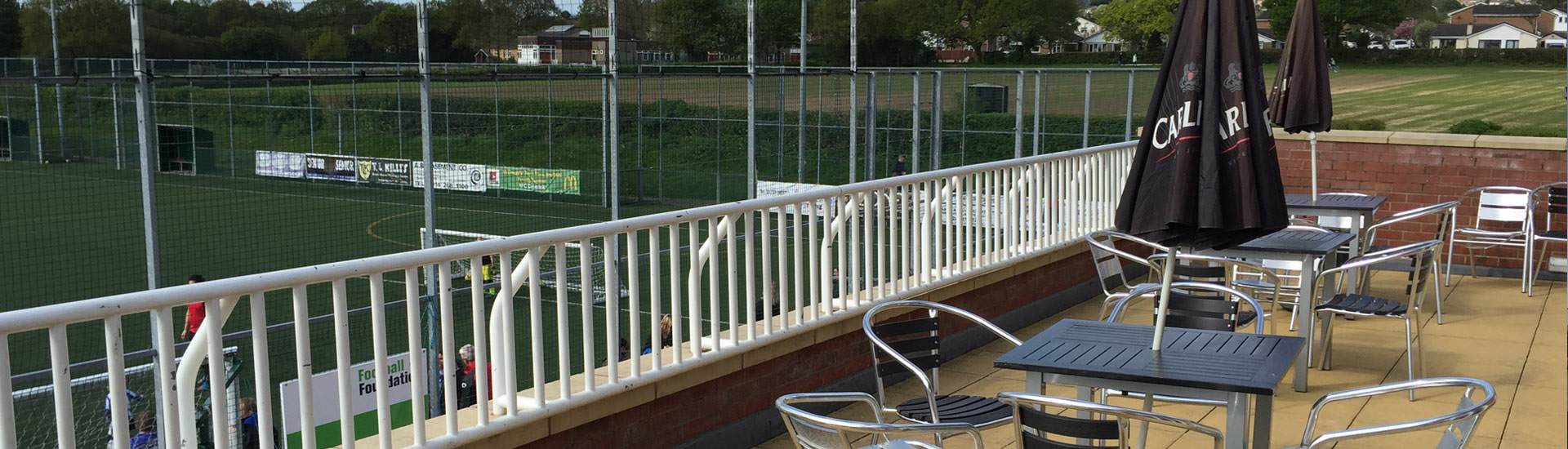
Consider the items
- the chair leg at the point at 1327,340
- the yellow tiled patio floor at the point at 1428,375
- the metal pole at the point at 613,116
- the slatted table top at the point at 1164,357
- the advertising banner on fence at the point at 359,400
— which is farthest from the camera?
the metal pole at the point at 613,116

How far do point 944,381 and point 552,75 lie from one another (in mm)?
3170

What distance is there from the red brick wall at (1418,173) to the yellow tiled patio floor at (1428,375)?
1.05m

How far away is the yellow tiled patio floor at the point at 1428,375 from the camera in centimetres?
586

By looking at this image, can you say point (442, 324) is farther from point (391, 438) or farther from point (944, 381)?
point (944, 381)

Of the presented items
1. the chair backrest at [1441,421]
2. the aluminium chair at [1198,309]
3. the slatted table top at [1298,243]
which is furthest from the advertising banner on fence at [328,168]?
the chair backrest at [1441,421]

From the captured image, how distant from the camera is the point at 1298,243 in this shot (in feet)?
23.0

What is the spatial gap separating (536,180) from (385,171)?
2960mm

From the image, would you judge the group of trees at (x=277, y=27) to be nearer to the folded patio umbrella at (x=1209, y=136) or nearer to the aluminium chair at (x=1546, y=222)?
the folded patio umbrella at (x=1209, y=136)

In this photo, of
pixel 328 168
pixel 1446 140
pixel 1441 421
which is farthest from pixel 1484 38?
pixel 1441 421

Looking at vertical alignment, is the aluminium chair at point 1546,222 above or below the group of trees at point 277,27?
below

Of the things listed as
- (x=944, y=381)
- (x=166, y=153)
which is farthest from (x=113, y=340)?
(x=166, y=153)

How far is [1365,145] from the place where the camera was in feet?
35.4

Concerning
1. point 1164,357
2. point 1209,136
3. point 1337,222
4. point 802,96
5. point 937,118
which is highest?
point 1209,136

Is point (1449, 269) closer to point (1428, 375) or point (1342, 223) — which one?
point (1342, 223)
